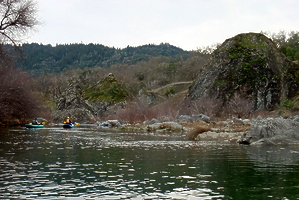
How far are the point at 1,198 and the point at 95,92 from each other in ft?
359

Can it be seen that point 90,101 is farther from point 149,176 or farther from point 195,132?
point 149,176

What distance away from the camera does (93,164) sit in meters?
17.3

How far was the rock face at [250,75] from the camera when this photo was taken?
72.9 m

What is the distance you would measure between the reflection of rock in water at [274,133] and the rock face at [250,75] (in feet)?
145

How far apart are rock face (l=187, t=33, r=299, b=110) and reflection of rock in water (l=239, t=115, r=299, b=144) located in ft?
145

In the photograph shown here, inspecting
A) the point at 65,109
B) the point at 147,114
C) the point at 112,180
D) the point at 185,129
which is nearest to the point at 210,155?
the point at 112,180

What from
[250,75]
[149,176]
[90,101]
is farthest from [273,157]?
[90,101]

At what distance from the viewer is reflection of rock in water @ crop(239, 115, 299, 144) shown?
26828mm

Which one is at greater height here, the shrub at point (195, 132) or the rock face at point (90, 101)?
the rock face at point (90, 101)

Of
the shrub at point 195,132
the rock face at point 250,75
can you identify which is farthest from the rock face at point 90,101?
the shrub at point 195,132

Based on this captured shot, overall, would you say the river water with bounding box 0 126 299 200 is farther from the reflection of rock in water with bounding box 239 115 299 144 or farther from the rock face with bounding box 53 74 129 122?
the rock face with bounding box 53 74 129 122

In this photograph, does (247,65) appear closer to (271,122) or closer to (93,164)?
(271,122)

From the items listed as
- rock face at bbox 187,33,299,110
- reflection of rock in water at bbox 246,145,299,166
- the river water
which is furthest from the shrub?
rock face at bbox 187,33,299,110

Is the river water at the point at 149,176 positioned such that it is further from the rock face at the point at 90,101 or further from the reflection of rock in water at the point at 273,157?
the rock face at the point at 90,101
